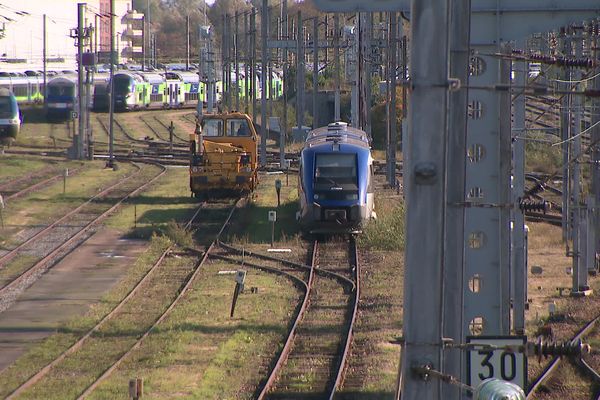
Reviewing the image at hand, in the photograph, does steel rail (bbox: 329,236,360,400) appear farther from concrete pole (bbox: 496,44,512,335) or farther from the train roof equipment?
the train roof equipment

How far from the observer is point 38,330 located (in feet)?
50.6

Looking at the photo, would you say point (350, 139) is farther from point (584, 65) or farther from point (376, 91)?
point (376, 91)

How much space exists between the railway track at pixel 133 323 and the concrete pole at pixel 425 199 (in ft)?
21.3

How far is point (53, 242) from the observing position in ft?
77.1

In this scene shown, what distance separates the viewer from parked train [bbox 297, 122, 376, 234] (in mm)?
22781

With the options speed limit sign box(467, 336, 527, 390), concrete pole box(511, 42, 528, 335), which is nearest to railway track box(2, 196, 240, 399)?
concrete pole box(511, 42, 528, 335)

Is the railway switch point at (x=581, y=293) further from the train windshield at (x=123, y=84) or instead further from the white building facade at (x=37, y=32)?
the white building facade at (x=37, y=32)

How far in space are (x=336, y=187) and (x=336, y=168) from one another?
43cm

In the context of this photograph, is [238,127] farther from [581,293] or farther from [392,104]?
[581,293]

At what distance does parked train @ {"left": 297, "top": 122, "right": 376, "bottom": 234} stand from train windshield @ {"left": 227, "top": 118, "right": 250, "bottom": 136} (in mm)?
6438

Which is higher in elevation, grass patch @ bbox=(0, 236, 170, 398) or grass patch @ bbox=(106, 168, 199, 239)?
grass patch @ bbox=(106, 168, 199, 239)

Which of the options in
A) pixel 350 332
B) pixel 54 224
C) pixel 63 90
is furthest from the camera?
pixel 63 90

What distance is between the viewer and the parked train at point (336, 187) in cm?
2278

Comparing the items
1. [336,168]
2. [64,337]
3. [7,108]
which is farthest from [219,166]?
[7,108]
